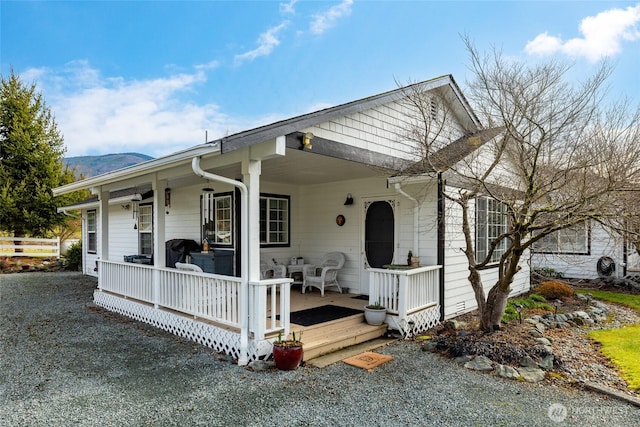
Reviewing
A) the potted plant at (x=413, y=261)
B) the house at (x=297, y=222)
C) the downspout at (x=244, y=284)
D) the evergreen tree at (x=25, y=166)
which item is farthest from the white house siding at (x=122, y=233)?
the potted plant at (x=413, y=261)

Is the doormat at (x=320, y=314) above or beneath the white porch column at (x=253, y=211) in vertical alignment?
beneath

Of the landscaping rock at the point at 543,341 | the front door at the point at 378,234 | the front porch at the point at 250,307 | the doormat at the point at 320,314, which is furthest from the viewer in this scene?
the front door at the point at 378,234

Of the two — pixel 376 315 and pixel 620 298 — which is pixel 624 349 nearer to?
pixel 376 315

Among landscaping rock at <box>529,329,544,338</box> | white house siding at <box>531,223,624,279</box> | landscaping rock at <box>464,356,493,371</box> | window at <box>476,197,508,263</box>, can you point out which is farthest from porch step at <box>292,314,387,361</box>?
white house siding at <box>531,223,624,279</box>

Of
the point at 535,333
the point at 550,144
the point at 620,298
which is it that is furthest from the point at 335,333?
the point at 620,298

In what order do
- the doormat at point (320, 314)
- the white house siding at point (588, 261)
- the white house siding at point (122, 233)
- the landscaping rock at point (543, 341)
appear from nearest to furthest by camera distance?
the landscaping rock at point (543, 341) < the doormat at point (320, 314) < the white house siding at point (588, 261) < the white house siding at point (122, 233)

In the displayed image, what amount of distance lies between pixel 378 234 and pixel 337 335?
2.75 m

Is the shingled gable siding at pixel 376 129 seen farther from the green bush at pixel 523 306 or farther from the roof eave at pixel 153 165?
the green bush at pixel 523 306

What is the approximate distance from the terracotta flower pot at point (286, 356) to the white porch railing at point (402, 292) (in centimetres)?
192

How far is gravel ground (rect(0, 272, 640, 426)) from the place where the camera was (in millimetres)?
3268

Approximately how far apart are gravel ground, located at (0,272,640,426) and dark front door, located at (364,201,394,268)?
2.31 metres

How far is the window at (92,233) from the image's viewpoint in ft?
43.8

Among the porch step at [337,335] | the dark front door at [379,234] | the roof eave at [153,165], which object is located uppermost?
the roof eave at [153,165]

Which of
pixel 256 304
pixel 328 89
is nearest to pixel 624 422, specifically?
pixel 256 304
